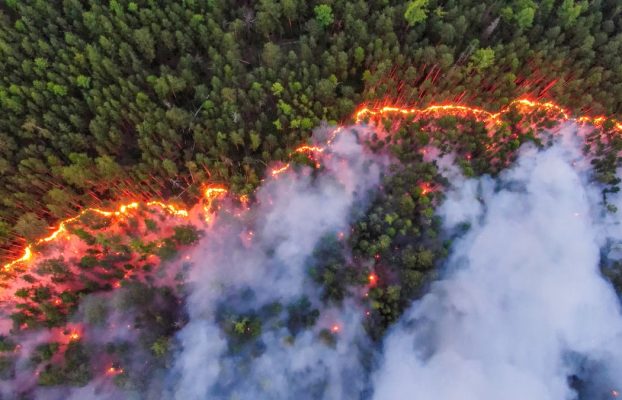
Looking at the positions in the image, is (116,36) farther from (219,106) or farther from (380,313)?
(380,313)

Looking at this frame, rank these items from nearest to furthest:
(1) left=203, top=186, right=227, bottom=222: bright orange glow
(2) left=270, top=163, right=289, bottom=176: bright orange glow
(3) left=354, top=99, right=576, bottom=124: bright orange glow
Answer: (1) left=203, top=186, right=227, bottom=222: bright orange glow < (2) left=270, top=163, right=289, bottom=176: bright orange glow < (3) left=354, top=99, right=576, bottom=124: bright orange glow

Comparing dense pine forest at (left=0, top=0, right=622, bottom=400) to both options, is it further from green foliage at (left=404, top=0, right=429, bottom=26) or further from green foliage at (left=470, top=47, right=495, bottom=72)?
green foliage at (left=404, top=0, right=429, bottom=26)

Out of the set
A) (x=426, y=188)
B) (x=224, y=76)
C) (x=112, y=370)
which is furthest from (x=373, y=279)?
(x=224, y=76)

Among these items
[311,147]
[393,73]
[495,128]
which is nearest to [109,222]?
[311,147]

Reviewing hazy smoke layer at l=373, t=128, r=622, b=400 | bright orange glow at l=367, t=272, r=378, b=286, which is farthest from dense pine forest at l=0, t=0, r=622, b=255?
bright orange glow at l=367, t=272, r=378, b=286

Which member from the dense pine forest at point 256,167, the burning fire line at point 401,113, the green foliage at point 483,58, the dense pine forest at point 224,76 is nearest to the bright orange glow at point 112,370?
the dense pine forest at point 256,167

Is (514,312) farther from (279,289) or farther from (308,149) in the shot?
(308,149)
